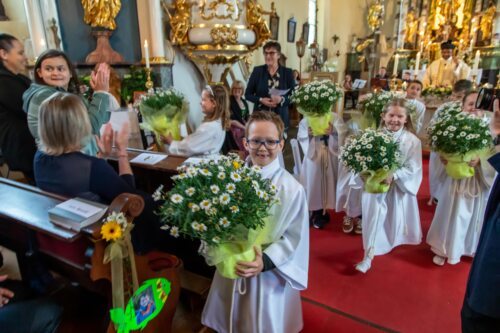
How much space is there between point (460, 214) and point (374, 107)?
1243 millimetres

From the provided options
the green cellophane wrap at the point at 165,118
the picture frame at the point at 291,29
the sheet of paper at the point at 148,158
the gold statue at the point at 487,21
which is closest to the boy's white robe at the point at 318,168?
the green cellophane wrap at the point at 165,118

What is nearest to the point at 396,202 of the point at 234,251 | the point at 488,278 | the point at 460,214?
the point at 460,214

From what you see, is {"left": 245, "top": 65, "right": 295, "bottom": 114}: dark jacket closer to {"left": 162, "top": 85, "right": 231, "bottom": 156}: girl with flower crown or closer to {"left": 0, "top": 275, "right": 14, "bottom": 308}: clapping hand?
{"left": 162, "top": 85, "right": 231, "bottom": 156}: girl with flower crown

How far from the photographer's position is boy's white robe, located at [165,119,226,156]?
285 cm

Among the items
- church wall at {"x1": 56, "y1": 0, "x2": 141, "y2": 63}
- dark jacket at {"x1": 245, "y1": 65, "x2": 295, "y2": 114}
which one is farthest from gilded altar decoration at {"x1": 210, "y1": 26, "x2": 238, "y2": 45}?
church wall at {"x1": 56, "y1": 0, "x2": 141, "y2": 63}

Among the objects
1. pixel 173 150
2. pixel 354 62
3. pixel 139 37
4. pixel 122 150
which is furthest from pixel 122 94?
pixel 354 62

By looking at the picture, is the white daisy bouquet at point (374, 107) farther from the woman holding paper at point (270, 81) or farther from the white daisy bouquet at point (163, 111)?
the white daisy bouquet at point (163, 111)

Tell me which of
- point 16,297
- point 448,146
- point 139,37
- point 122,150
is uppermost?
point 139,37

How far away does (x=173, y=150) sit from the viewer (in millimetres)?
2924

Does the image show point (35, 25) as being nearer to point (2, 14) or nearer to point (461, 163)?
point (2, 14)

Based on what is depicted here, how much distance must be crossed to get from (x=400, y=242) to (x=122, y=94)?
12.9 feet

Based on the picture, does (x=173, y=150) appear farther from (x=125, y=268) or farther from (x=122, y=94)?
(x=122, y=94)

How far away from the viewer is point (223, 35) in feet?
15.7

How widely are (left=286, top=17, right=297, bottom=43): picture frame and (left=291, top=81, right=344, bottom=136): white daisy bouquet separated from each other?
6325mm
